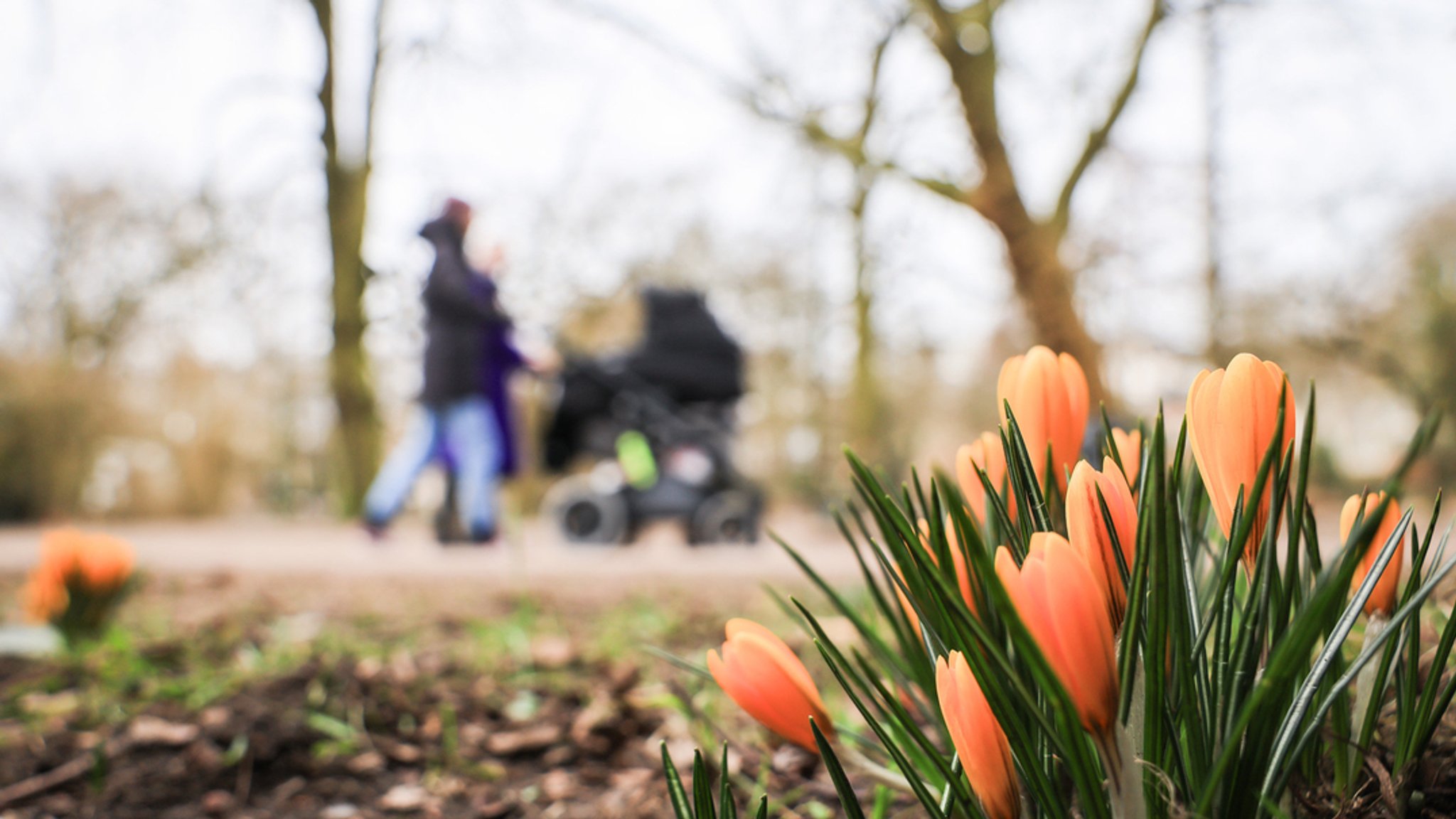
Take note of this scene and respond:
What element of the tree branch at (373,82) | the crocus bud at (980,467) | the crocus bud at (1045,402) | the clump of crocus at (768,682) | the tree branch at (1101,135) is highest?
the tree branch at (373,82)

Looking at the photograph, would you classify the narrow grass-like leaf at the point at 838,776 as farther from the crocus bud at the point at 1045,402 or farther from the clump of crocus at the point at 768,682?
the crocus bud at the point at 1045,402

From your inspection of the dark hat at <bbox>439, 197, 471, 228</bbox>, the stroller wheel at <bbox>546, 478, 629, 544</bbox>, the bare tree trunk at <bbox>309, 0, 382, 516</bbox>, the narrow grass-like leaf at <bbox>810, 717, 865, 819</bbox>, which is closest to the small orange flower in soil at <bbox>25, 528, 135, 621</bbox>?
the narrow grass-like leaf at <bbox>810, 717, 865, 819</bbox>

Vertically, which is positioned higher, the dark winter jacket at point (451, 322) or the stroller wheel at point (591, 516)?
the dark winter jacket at point (451, 322)

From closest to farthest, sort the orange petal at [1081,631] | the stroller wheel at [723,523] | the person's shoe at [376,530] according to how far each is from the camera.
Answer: the orange petal at [1081,631]
the person's shoe at [376,530]
the stroller wheel at [723,523]

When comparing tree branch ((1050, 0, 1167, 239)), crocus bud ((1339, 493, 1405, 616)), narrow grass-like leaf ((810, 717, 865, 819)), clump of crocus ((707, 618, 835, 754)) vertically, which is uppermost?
tree branch ((1050, 0, 1167, 239))

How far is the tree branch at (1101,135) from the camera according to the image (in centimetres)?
381

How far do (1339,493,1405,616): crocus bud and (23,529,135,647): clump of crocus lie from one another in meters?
2.67

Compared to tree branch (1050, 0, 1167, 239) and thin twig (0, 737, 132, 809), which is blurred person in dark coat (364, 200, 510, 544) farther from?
thin twig (0, 737, 132, 809)

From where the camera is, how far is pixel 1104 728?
1.54 ft

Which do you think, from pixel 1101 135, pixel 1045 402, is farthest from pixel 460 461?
pixel 1045 402

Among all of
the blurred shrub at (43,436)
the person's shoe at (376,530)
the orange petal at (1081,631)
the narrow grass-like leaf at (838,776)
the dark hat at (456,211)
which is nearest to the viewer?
the orange petal at (1081,631)

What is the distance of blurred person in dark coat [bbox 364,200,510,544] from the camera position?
5.45 m

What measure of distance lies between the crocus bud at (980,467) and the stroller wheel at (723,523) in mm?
5728

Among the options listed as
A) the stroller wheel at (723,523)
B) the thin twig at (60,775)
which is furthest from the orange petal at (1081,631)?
the stroller wheel at (723,523)
